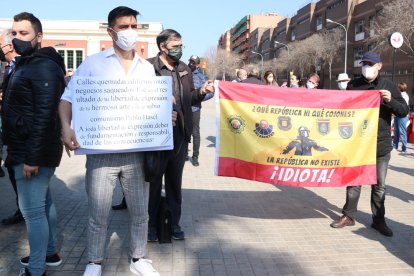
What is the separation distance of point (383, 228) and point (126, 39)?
3653 millimetres

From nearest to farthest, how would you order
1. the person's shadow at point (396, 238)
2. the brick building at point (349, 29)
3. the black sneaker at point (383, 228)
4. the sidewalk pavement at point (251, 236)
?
1. the sidewalk pavement at point (251, 236)
2. the person's shadow at point (396, 238)
3. the black sneaker at point (383, 228)
4. the brick building at point (349, 29)

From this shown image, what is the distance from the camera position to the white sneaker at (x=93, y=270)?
11.1 ft

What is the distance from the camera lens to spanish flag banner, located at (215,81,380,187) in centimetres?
469

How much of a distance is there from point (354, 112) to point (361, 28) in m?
57.4

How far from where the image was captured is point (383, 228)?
15.8 feet

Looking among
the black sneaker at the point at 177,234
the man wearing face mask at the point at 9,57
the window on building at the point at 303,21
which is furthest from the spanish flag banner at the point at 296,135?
the window on building at the point at 303,21

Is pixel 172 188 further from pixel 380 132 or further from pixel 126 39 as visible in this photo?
pixel 380 132

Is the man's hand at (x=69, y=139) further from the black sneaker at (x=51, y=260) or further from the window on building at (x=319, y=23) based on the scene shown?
the window on building at (x=319, y=23)

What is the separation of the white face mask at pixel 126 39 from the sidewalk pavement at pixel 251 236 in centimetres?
196

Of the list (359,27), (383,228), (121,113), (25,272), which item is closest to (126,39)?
(121,113)

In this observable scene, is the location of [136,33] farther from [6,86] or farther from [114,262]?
[114,262]

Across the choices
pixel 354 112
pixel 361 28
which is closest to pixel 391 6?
pixel 361 28

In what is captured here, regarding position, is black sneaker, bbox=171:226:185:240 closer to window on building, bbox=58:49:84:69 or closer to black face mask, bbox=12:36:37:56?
black face mask, bbox=12:36:37:56

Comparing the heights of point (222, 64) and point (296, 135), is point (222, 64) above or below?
above
